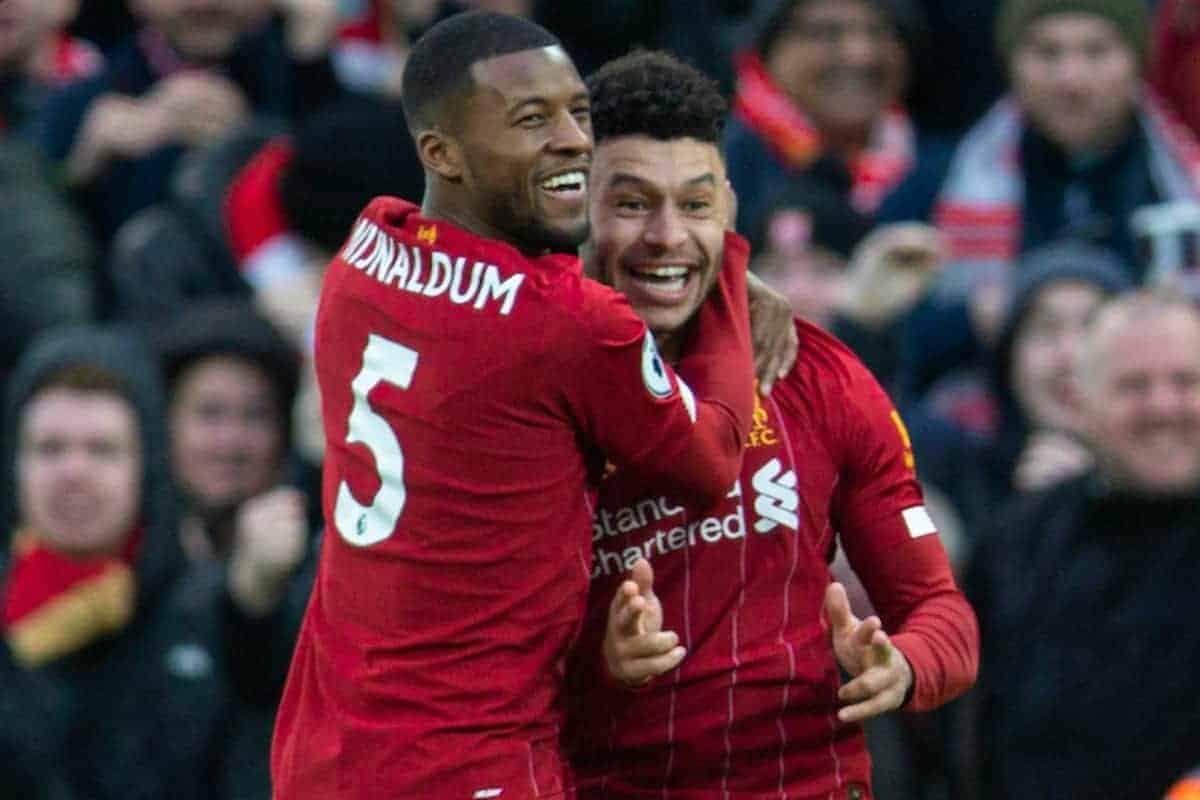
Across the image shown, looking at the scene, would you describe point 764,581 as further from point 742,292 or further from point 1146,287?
point 1146,287

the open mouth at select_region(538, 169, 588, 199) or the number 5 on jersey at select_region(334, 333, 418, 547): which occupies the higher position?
the open mouth at select_region(538, 169, 588, 199)

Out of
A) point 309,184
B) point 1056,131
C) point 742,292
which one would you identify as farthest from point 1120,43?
point 742,292

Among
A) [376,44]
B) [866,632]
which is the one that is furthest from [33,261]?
[866,632]

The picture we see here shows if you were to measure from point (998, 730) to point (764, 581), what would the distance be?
1.75 m

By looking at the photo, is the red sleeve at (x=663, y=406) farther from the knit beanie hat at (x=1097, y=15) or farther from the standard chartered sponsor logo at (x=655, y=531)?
the knit beanie hat at (x=1097, y=15)

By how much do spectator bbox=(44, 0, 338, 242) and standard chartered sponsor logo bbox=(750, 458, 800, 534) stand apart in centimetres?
353

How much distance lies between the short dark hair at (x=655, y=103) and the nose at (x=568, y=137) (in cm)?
23

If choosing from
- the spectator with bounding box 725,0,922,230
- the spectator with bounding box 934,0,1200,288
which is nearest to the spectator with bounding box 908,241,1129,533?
the spectator with bounding box 934,0,1200,288

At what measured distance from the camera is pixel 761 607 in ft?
13.2

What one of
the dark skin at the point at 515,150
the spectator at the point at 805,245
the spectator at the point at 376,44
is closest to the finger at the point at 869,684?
the dark skin at the point at 515,150

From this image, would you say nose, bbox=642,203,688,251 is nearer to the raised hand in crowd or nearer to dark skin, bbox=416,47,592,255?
dark skin, bbox=416,47,592,255

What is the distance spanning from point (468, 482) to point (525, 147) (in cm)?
43

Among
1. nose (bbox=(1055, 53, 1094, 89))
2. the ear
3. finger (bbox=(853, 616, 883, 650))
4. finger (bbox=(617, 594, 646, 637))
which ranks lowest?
finger (bbox=(853, 616, 883, 650))

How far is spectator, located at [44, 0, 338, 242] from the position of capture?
7.36 metres
